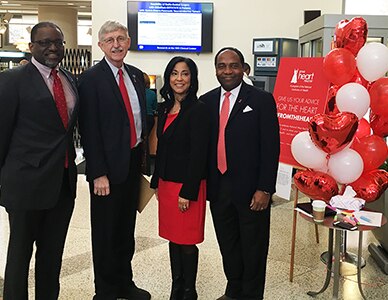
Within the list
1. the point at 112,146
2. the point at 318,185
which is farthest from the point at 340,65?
the point at 112,146

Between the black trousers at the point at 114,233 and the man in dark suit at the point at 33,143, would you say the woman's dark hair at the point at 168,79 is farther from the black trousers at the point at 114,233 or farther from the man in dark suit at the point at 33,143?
the man in dark suit at the point at 33,143

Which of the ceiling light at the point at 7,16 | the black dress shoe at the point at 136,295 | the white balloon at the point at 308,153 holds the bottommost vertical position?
the black dress shoe at the point at 136,295

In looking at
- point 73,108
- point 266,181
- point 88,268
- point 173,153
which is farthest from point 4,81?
point 88,268

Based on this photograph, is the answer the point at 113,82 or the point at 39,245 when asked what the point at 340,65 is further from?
the point at 39,245

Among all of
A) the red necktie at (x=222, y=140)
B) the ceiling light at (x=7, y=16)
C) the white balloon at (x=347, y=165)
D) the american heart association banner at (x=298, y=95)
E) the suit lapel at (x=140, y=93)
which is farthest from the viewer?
the ceiling light at (x=7, y=16)

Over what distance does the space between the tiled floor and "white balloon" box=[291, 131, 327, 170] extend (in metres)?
0.89

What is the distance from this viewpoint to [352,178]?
117 inches

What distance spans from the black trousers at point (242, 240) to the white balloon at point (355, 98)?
90 centimetres

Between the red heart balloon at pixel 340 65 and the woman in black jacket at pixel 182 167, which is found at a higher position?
the red heart balloon at pixel 340 65

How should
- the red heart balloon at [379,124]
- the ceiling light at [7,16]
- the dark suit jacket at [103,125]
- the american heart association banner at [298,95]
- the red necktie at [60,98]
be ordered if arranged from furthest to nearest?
the ceiling light at [7,16]
the american heart association banner at [298,95]
the red heart balloon at [379,124]
the dark suit jacket at [103,125]
the red necktie at [60,98]

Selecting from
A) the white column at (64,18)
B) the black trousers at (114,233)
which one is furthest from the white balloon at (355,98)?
the white column at (64,18)

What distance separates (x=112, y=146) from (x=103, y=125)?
0.13m

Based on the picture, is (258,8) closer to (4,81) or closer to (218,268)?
(218,268)

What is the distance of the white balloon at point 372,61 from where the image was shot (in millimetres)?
2967
